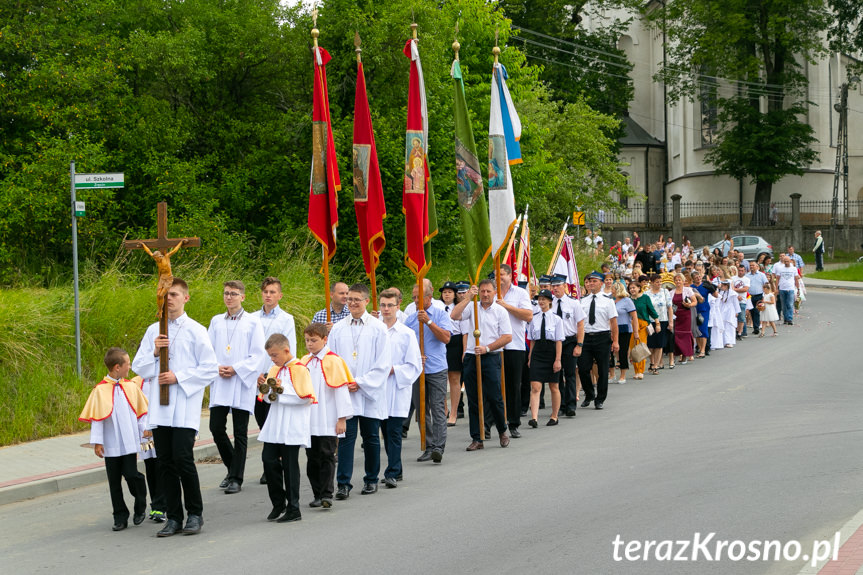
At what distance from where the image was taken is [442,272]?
25.7 metres

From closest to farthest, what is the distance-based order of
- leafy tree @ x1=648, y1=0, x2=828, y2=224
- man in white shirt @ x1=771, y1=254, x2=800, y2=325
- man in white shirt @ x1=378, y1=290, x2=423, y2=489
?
1. man in white shirt @ x1=378, y1=290, x2=423, y2=489
2. man in white shirt @ x1=771, y1=254, x2=800, y2=325
3. leafy tree @ x1=648, y1=0, x2=828, y2=224

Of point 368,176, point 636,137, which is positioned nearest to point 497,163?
point 368,176

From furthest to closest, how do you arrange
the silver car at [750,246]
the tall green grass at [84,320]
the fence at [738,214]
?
the fence at [738,214] < the silver car at [750,246] < the tall green grass at [84,320]

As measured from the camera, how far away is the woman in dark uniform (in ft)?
45.4

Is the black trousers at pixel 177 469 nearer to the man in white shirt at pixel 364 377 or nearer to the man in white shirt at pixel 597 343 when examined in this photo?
the man in white shirt at pixel 364 377

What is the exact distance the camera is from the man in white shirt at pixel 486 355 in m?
12.1

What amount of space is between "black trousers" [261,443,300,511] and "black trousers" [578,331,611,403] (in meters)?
7.46

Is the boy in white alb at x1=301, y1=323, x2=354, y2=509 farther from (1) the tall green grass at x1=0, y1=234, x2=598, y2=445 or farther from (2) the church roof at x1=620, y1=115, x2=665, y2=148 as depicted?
(2) the church roof at x1=620, y1=115, x2=665, y2=148

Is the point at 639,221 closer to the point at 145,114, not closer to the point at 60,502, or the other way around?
the point at 145,114

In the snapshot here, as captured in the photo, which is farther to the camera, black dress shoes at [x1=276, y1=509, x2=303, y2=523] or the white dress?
the white dress

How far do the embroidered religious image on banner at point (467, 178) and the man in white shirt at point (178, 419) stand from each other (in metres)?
5.35

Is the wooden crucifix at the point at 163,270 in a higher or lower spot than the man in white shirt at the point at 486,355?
higher

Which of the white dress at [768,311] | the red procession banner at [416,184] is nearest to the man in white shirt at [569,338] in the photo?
the red procession banner at [416,184]

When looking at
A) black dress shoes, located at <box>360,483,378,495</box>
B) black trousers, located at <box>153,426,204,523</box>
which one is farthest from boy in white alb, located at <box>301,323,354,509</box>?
black trousers, located at <box>153,426,204,523</box>
